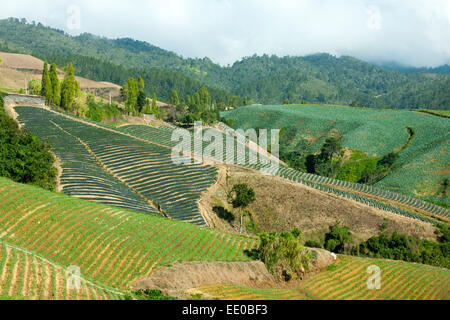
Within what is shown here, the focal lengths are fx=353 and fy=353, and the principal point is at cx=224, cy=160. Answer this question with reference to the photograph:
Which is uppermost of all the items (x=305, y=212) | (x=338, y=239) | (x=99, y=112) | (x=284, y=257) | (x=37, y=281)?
(x=99, y=112)

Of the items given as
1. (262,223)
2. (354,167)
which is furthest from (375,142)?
(262,223)

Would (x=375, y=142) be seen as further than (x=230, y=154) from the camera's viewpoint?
Yes

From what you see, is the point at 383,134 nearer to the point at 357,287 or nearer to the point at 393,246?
the point at 393,246

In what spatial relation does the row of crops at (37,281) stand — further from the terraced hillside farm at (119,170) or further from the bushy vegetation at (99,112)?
the bushy vegetation at (99,112)

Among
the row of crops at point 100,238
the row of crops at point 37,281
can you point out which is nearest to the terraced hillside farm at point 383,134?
the row of crops at point 100,238

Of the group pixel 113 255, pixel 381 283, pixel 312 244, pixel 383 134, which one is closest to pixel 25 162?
pixel 113 255
